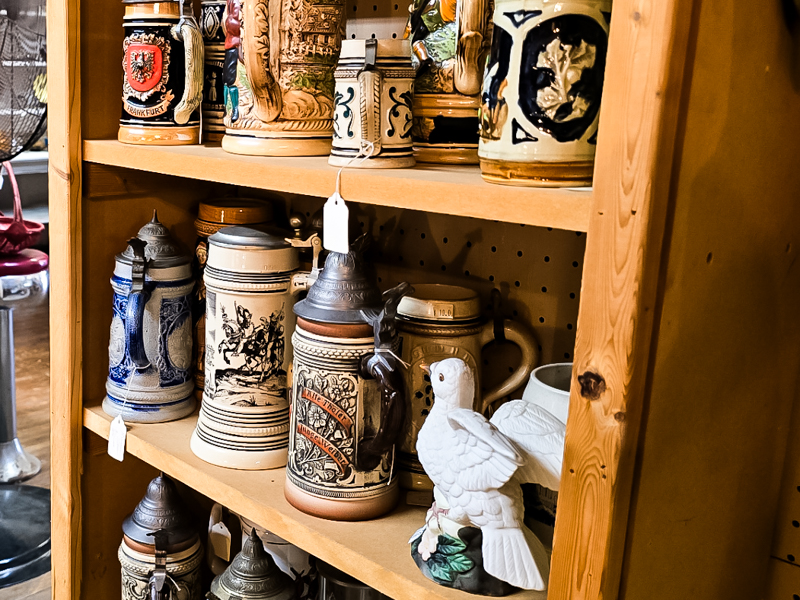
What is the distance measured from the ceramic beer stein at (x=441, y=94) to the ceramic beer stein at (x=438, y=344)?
176 mm

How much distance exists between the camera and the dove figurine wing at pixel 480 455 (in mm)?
725

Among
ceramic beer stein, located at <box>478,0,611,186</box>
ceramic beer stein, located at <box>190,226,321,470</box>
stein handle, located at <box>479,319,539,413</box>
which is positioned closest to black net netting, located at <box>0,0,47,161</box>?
ceramic beer stein, located at <box>190,226,321,470</box>

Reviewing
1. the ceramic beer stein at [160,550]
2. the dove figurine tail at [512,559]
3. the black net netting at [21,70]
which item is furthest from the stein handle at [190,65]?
the black net netting at [21,70]

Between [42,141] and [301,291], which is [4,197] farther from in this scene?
[301,291]

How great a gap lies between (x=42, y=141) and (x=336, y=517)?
493cm

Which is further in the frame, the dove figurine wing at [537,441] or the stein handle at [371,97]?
the stein handle at [371,97]

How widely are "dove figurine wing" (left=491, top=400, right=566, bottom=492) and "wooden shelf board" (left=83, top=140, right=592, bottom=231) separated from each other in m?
0.19

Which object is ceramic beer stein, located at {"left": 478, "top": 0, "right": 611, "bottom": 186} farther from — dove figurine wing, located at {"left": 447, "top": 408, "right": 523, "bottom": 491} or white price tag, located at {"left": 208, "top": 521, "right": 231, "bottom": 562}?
white price tag, located at {"left": 208, "top": 521, "right": 231, "bottom": 562}

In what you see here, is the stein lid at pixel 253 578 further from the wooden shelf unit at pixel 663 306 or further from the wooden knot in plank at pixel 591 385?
the wooden knot in plank at pixel 591 385

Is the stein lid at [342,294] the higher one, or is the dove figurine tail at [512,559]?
the stein lid at [342,294]

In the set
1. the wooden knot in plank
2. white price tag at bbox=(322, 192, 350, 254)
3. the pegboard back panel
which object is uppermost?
the pegboard back panel

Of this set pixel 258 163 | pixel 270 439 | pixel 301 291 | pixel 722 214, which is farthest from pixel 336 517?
pixel 722 214

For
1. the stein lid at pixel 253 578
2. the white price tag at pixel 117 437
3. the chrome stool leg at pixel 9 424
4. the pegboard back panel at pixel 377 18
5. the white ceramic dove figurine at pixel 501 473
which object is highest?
the pegboard back panel at pixel 377 18

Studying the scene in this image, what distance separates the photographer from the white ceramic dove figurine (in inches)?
29.1
